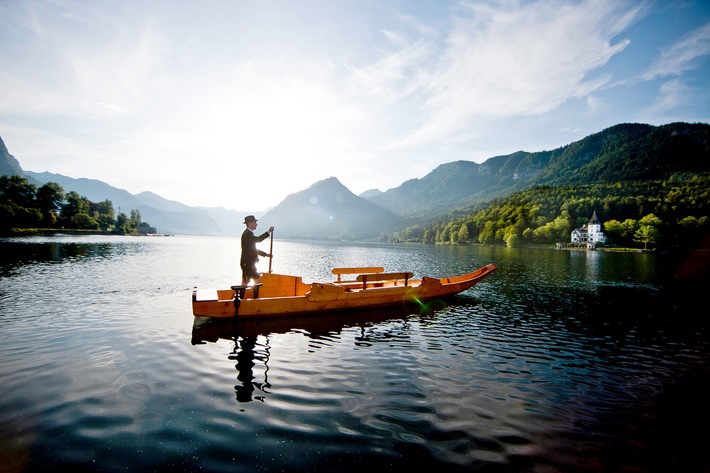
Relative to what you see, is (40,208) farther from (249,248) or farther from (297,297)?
(297,297)

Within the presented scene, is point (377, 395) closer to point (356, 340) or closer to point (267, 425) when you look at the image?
point (267, 425)

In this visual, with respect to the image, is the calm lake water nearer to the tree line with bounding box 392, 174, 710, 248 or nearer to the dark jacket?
the dark jacket

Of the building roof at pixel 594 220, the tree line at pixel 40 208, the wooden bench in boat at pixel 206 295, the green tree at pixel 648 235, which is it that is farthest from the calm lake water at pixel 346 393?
the building roof at pixel 594 220

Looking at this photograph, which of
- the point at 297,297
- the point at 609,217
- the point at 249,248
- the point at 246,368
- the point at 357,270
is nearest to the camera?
the point at 246,368

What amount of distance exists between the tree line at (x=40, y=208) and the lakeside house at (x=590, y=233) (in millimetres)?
201408

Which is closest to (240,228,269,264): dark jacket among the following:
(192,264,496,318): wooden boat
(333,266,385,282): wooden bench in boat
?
(192,264,496,318): wooden boat

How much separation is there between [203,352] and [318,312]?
6.06 metres

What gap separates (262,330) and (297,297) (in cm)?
229

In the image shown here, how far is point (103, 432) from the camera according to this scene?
6.18m

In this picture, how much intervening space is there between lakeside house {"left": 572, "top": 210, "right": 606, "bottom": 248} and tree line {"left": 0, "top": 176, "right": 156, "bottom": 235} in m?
201

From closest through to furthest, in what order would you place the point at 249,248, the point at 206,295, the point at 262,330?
the point at 262,330
the point at 206,295
the point at 249,248

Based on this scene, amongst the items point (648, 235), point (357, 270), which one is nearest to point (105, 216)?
point (357, 270)

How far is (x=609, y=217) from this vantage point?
147625 millimetres

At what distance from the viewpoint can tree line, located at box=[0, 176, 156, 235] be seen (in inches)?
3935
